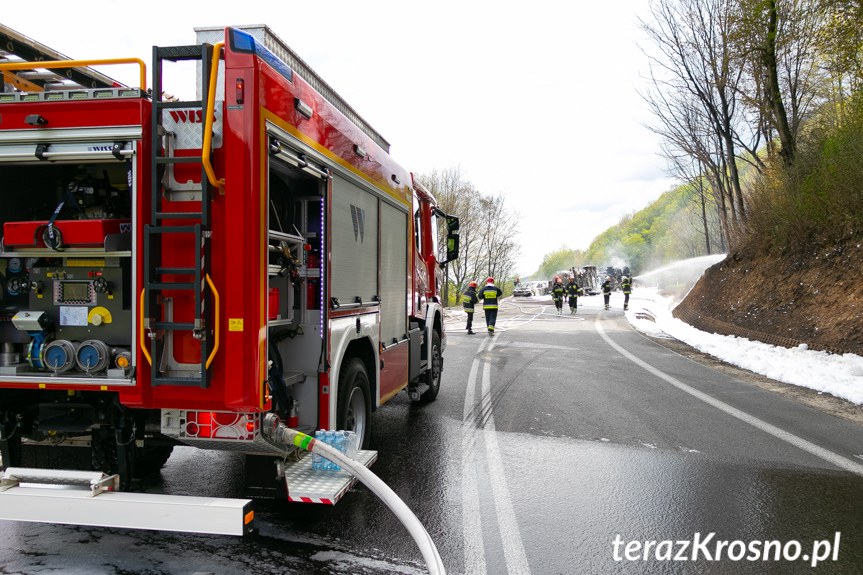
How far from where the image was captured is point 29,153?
3109 millimetres

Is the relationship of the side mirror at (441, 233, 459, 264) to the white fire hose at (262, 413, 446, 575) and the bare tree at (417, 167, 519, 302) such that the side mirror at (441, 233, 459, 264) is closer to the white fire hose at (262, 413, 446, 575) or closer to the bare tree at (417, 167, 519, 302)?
the white fire hose at (262, 413, 446, 575)

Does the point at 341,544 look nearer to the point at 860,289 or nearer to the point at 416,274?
the point at 416,274

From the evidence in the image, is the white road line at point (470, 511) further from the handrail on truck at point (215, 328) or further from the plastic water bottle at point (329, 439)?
the handrail on truck at point (215, 328)

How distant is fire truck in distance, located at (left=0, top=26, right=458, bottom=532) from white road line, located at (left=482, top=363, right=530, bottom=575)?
3.44 ft

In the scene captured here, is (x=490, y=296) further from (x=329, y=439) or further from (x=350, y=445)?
(x=329, y=439)

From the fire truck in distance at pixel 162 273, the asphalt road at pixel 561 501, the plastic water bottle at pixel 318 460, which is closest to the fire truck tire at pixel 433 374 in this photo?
the asphalt road at pixel 561 501

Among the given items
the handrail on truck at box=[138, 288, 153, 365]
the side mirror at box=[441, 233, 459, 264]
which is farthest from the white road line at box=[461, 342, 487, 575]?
the side mirror at box=[441, 233, 459, 264]

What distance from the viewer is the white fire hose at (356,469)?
2.82m

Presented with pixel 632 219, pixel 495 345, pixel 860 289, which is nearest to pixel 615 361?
pixel 495 345

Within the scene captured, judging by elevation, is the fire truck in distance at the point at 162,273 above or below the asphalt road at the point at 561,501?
above

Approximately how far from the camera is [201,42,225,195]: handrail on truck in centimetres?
287

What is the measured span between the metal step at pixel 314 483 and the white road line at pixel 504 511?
1.06m

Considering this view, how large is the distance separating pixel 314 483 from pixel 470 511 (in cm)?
125

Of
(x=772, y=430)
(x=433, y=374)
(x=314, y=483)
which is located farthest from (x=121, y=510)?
(x=772, y=430)
